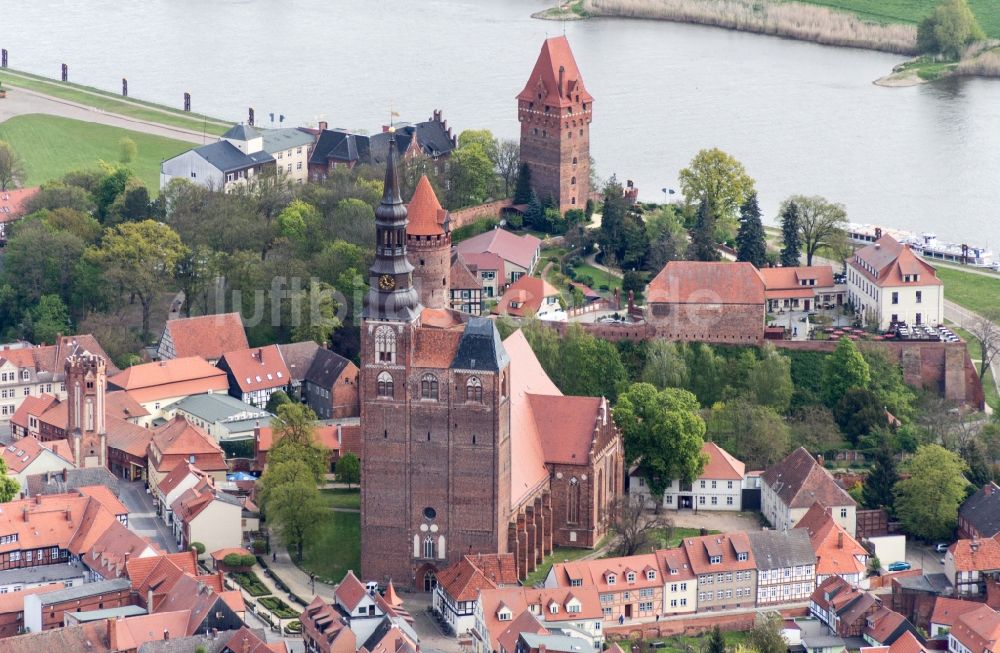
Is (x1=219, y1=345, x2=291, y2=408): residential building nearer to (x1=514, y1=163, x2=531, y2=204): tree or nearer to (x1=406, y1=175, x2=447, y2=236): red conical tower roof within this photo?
(x1=406, y1=175, x2=447, y2=236): red conical tower roof

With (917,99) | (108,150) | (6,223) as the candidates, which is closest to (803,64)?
→ (917,99)

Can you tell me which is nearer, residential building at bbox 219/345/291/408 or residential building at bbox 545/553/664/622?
residential building at bbox 545/553/664/622

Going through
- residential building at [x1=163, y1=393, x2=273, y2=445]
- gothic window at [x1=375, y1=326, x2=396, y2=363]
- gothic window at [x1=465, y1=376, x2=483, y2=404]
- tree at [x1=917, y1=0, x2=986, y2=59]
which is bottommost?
residential building at [x1=163, y1=393, x2=273, y2=445]

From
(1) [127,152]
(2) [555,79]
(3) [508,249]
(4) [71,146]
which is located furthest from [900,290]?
(4) [71,146]

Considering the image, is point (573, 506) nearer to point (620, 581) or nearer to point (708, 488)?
point (620, 581)

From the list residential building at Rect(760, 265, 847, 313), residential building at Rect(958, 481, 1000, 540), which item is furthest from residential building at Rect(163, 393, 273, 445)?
residential building at Rect(958, 481, 1000, 540)

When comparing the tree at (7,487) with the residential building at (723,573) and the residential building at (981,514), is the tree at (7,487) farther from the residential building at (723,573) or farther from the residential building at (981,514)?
the residential building at (981,514)

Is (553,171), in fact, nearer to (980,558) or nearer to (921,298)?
(921,298)

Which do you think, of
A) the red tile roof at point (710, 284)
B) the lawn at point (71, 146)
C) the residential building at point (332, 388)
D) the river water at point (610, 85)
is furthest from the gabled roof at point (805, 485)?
the lawn at point (71, 146)
